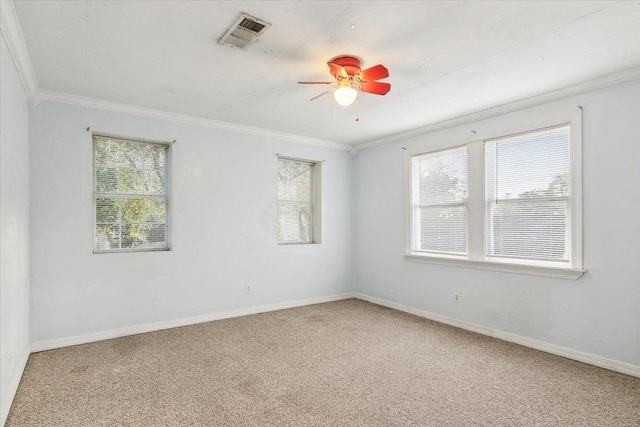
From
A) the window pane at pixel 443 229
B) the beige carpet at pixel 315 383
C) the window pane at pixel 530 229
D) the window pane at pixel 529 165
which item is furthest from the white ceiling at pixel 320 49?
the beige carpet at pixel 315 383

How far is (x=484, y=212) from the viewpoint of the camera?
4.10m

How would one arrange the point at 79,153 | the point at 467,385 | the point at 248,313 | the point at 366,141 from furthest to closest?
the point at 366,141, the point at 248,313, the point at 79,153, the point at 467,385

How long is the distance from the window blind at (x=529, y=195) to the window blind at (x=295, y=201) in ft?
8.69

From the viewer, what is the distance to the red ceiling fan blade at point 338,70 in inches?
102

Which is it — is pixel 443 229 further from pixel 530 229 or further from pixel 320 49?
pixel 320 49

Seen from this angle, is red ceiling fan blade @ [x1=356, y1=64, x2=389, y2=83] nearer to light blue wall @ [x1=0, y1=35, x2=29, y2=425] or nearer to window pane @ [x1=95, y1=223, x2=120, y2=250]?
light blue wall @ [x1=0, y1=35, x2=29, y2=425]

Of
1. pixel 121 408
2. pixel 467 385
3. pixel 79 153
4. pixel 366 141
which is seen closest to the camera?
pixel 121 408

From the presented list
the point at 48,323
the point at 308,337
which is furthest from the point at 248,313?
the point at 48,323

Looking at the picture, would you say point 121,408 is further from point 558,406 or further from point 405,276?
point 405,276

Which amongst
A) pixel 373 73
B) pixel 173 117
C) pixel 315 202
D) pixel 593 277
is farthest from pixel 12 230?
pixel 593 277

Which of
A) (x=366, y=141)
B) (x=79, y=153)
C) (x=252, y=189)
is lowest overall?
(x=252, y=189)

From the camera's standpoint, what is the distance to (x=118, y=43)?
2.58m

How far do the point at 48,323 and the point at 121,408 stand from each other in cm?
175

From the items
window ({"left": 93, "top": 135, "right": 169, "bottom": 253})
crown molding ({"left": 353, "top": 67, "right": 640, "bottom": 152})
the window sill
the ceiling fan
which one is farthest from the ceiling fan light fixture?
window ({"left": 93, "top": 135, "right": 169, "bottom": 253})
